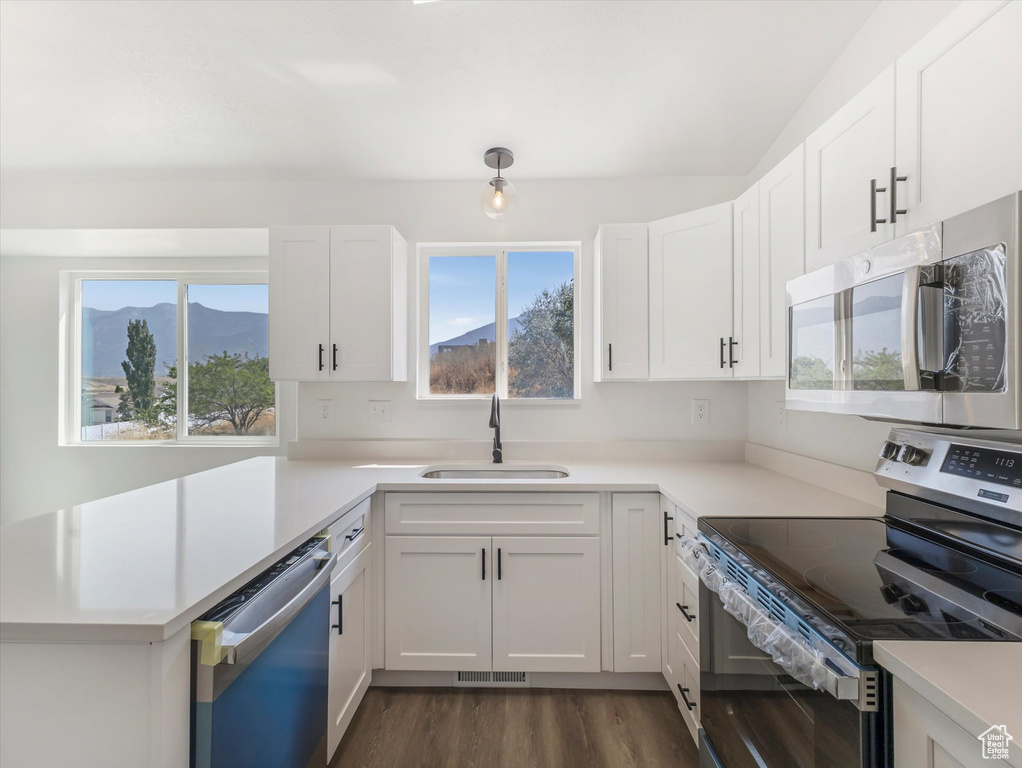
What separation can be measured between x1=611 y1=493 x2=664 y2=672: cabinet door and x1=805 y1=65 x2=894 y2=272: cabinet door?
3.61 feet

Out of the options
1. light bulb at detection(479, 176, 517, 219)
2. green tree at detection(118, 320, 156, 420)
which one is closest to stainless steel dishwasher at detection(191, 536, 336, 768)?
light bulb at detection(479, 176, 517, 219)

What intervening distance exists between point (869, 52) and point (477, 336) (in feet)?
6.70

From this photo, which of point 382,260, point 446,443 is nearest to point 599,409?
point 446,443

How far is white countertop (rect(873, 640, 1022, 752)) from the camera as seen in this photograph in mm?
552

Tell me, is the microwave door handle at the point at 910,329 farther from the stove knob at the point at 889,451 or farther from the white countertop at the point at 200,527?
the white countertop at the point at 200,527

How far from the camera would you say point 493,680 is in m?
1.96

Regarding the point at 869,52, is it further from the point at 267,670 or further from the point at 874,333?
the point at 267,670

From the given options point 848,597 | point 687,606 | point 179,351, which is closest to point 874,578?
point 848,597

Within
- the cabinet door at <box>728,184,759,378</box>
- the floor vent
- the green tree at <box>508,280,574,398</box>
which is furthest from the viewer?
the green tree at <box>508,280,574,398</box>

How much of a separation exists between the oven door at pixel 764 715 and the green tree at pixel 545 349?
59.9 inches

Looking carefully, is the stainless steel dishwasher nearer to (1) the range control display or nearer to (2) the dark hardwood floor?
(2) the dark hardwood floor

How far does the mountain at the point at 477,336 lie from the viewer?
275cm

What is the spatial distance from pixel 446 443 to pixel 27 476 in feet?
10.5

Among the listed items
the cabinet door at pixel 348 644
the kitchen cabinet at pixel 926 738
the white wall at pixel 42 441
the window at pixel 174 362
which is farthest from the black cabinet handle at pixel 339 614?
the window at pixel 174 362
